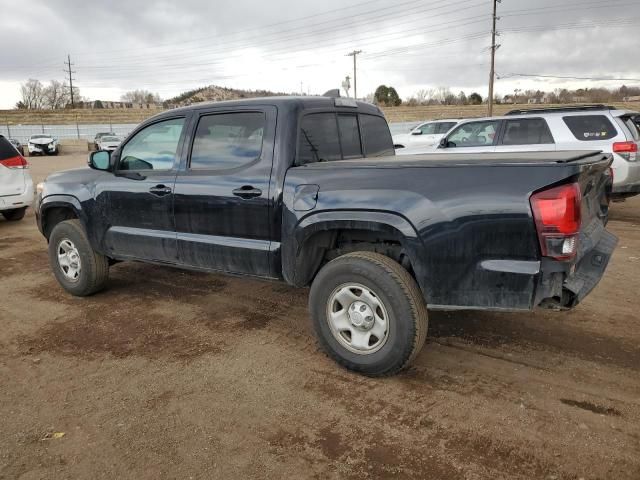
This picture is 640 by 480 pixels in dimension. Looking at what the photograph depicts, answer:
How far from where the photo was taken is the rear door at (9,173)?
29.3ft

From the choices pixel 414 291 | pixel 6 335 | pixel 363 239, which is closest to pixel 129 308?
pixel 6 335

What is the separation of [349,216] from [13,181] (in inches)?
322

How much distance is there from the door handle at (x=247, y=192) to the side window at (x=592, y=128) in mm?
6881

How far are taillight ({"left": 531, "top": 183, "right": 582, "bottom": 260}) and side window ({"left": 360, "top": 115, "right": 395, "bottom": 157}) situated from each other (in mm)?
2090

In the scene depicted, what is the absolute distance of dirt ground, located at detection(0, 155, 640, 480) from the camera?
255cm

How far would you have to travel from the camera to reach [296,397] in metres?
3.18

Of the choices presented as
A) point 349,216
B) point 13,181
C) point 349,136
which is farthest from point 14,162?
point 349,216

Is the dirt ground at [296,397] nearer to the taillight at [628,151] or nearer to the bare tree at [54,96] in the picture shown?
the taillight at [628,151]

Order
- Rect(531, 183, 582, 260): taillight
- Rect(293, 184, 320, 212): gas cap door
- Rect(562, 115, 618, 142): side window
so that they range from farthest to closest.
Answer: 1. Rect(562, 115, 618, 142): side window
2. Rect(293, 184, 320, 212): gas cap door
3. Rect(531, 183, 582, 260): taillight

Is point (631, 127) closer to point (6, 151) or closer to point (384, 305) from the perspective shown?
point (384, 305)

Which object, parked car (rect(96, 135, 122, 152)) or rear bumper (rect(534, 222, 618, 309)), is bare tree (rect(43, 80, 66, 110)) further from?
rear bumper (rect(534, 222, 618, 309))

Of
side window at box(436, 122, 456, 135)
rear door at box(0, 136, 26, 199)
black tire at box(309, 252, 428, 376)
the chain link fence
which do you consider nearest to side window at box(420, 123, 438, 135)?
side window at box(436, 122, 456, 135)

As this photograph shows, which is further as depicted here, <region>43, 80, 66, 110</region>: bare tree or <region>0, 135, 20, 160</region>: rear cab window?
<region>43, 80, 66, 110</region>: bare tree

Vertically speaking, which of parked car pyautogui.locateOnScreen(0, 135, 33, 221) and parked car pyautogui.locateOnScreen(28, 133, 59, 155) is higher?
parked car pyautogui.locateOnScreen(28, 133, 59, 155)
